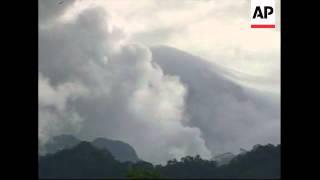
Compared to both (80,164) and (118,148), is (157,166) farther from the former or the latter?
(80,164)

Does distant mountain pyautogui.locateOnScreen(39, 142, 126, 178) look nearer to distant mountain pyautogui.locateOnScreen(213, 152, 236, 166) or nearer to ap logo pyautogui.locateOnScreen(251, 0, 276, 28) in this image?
distant mountain pyautogui.locateOnScreen(213, 152, 236, 166)

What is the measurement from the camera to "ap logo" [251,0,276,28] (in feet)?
57.4

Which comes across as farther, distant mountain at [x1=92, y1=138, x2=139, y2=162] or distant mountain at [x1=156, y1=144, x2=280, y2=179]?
distant mountain at [x1=156, y1=144, x2=280, y2=179]

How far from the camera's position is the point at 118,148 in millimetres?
17703

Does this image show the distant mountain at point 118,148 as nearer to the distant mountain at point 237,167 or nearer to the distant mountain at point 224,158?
the distant mountain at point 237,167

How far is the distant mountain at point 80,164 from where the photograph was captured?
17.6m

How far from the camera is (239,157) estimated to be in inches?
720

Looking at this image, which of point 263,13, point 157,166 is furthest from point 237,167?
point 263,13

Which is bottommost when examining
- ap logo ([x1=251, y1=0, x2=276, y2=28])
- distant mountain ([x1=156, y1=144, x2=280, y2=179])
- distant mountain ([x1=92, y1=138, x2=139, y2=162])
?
distant mountain ([x1=156, y1=144, x2=280, y2=179])

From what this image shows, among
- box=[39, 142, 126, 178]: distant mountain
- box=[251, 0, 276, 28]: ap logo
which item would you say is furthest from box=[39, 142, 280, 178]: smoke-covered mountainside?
box=[251, 0, 276, 28]: ap logo
